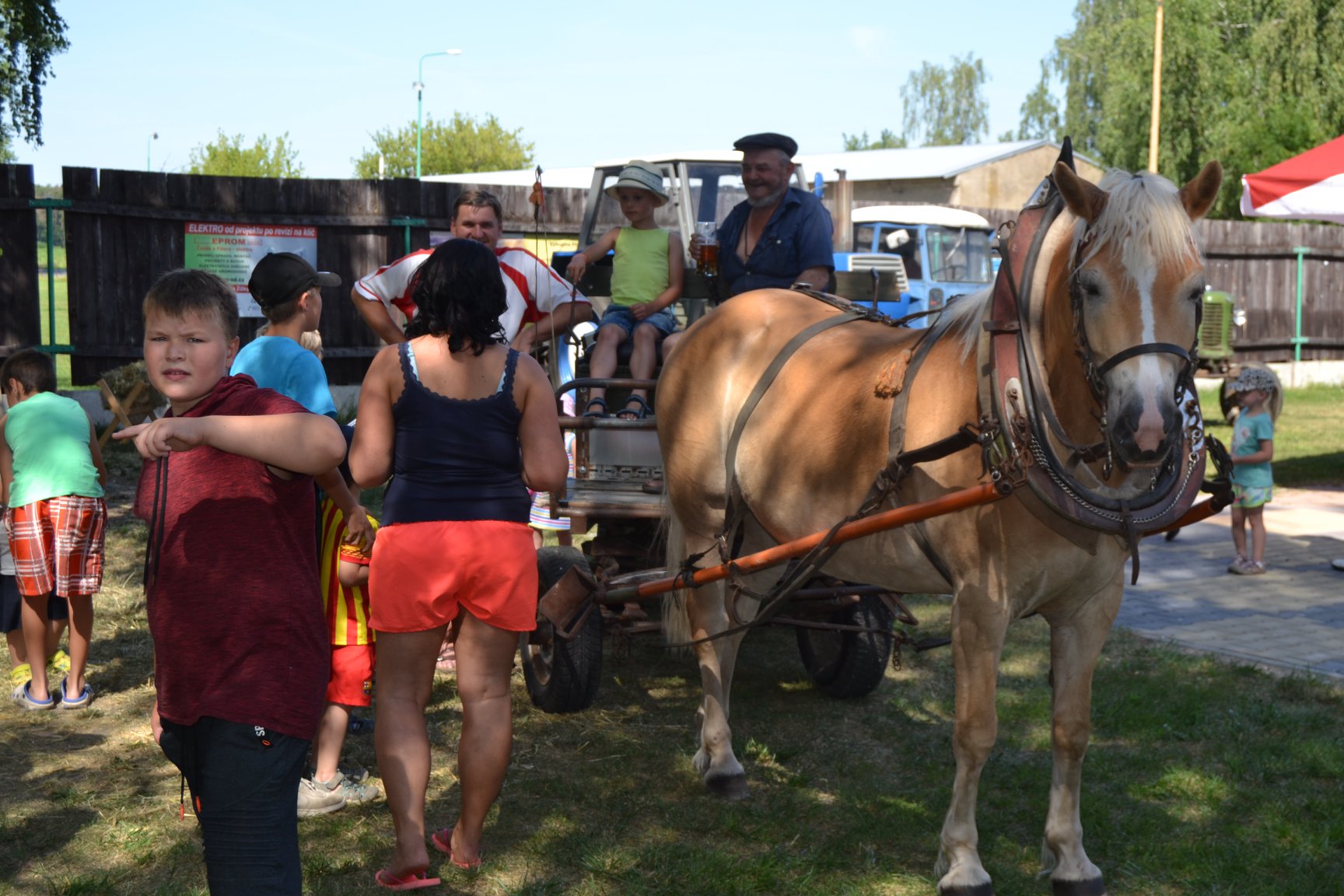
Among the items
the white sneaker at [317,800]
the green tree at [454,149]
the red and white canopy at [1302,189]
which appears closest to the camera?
the white sneaker at [317,800]

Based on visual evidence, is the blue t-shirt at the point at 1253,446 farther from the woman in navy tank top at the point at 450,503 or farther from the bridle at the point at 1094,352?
the woman in navy tank top at the point at 450,503

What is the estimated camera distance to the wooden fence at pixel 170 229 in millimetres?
12180

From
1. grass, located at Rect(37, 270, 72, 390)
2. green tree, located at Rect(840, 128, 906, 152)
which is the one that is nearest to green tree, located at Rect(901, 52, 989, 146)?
green tree, located at Rect(840, 128, 906, 152)

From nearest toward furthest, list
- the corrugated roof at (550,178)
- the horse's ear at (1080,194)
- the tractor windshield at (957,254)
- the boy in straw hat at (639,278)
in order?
1. the horse's ear at (1080,194)
2. the boy in straw hat at (639,278)
3. the tractor windshield at (957,254)
4. the corrugated roof at (550,178)

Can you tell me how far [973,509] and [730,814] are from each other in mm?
1527

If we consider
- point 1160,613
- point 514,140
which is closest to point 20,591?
point 1160,613

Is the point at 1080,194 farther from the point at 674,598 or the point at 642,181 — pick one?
the point at 642,181

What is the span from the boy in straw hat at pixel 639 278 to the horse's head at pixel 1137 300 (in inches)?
117

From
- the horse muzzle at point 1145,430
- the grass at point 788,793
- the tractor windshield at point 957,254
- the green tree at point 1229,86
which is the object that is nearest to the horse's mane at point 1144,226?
the horse muzzle at point 1145,430

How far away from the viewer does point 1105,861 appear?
4070 millimetres

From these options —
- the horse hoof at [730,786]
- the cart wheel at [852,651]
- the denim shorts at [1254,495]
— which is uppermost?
the denim shorts at [1254,495]

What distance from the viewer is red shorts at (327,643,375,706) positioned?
422cm

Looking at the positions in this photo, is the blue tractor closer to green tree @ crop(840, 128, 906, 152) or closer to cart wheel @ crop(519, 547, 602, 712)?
cart wheel @ crop(519, 547, 602, 712)

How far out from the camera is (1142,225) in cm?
317
